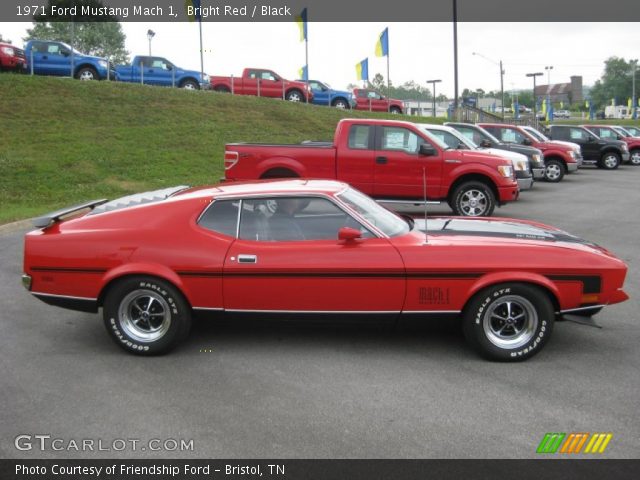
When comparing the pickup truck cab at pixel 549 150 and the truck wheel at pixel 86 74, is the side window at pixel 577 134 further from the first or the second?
the truck wheel at pixel 86 74

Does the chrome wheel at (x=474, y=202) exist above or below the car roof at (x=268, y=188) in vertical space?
below

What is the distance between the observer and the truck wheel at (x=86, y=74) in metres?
27.7

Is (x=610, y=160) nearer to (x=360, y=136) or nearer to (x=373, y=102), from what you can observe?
(x=373, y=102)

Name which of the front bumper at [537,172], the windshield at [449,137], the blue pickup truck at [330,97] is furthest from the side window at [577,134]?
the windshield at [449,137]

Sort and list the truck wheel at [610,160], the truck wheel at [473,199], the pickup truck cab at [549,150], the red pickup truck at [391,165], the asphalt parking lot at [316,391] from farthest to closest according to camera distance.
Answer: the truck wheel at [610,160], the pickup truck cab at [549,150], the truck wheel at [473,199], the red pickup truck at [391,165], the asphalt parking lot at [316,391]

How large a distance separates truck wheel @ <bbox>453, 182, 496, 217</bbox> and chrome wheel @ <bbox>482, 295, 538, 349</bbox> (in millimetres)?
6838

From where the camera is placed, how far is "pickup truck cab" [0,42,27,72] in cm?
2606

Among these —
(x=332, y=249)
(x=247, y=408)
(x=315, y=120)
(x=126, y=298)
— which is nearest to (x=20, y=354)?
(x=126, y=298)

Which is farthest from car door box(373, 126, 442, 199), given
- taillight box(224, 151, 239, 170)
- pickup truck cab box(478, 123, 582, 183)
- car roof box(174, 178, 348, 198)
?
pickup truck cab box(478, 123, 582, 183)

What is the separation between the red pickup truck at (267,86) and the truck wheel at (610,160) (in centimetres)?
1326

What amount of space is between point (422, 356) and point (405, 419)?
1.14 m

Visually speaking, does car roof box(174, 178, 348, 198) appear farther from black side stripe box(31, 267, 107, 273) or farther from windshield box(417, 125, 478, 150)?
windshield box(417, 125, 478, 150)

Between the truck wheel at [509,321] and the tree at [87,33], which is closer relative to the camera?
the truck wheel at [509,321]
